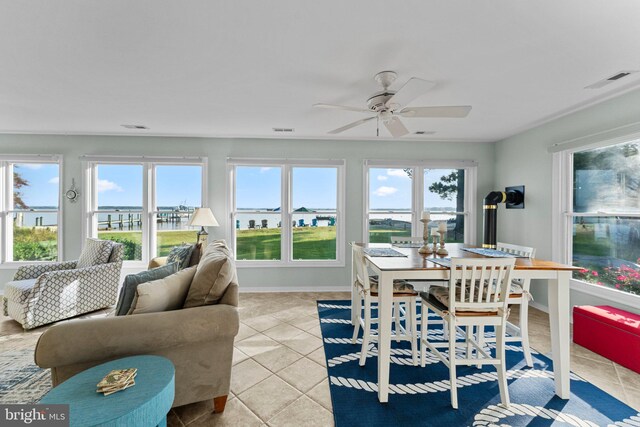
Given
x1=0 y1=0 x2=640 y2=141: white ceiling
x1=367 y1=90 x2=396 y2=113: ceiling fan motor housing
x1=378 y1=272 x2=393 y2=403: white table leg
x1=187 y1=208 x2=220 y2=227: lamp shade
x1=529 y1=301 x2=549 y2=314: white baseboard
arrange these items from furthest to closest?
x1=187 y1=208 x2=220 y2=227: lamp shade < x1=529 y1=301 x2=549 y2=314: white baseboard < x1=367 y1=90 x2=396 y2=113: ceiling fan motor housing < x1=378 y1=272 x2=393 y2=403: white table leg < x1=0 y1=0 x2=640 y2=141: white ceiling

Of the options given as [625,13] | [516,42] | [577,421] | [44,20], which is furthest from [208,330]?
[625,13]

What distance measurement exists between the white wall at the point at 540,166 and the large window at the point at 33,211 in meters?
6.79

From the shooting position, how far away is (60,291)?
3074 mm

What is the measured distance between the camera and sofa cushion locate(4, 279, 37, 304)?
295 cm

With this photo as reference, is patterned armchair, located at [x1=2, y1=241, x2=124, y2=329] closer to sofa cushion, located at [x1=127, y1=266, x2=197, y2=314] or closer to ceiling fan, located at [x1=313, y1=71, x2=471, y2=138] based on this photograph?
sofa cushion, located at [x1=127, y1=266, x2=197, y2=314]

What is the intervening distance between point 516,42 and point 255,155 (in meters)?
3.50

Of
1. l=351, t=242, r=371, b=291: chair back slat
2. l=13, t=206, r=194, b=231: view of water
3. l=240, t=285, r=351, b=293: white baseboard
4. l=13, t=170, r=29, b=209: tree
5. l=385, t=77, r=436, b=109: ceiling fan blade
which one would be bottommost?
l=240, t=285, r=351, b=293: white baseboard

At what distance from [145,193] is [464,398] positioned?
476 centimetres

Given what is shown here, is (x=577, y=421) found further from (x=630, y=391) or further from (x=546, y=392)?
(x=630, y=391)

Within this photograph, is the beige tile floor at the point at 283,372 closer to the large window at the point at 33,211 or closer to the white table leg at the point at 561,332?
the white table leg at the point at 561,332

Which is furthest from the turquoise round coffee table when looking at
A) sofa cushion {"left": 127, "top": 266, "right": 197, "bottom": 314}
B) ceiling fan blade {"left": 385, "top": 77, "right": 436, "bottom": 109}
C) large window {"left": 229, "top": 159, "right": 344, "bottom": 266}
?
large window {"left": 229, "top": 159, "right": 344, "bottom": 266}

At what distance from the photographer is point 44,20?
171cm

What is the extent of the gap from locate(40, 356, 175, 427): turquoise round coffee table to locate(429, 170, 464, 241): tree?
444 cm

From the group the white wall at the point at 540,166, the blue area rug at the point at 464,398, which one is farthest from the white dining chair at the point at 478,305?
Answer: the white wall at the point at 540,166
